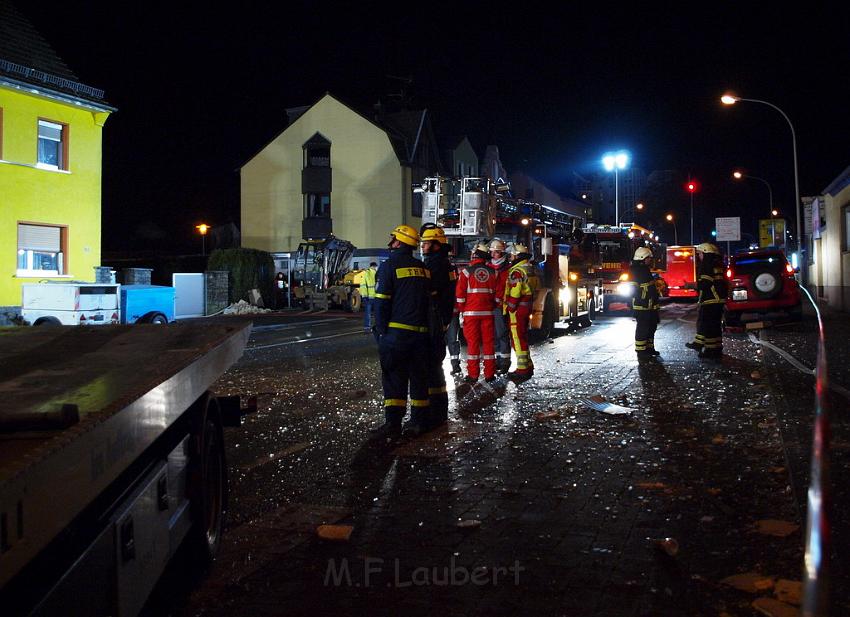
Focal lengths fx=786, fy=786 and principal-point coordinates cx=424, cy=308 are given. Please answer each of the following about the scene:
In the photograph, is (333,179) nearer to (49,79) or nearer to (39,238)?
(49,79)

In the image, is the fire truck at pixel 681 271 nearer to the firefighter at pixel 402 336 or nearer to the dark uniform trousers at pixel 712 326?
the dark uniform trousers at pixel 712 326

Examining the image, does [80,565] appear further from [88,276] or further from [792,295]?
[88,276]

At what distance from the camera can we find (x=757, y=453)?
6344mm

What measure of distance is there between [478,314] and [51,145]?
20158mm

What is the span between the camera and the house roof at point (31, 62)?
23.3m

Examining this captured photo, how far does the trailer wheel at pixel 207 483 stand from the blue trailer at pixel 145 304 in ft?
55.5

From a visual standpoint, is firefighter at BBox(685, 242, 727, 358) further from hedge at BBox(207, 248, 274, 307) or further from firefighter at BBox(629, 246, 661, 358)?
hedge at BBox(207, 248, 274, 307)

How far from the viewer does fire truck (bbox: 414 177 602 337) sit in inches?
666

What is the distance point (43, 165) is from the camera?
24594 mm

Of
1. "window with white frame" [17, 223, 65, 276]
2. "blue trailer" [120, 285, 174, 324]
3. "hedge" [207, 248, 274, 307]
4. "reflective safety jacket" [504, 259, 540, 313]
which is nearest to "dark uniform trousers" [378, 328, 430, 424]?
"reflective safety jacket" [504, 259, 540, 313]

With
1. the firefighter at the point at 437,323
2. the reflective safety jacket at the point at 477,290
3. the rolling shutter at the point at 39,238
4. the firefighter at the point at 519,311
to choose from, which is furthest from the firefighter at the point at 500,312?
the rolling shutter at the point at 39,238

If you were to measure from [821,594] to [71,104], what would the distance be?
27468 mm

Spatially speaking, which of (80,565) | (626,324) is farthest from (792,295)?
(80,565)

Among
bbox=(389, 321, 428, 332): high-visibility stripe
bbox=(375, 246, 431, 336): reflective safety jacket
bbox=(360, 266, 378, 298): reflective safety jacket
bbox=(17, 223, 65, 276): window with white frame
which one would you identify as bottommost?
bbox=(389, 321, 428, 332): high-visibility stripe
